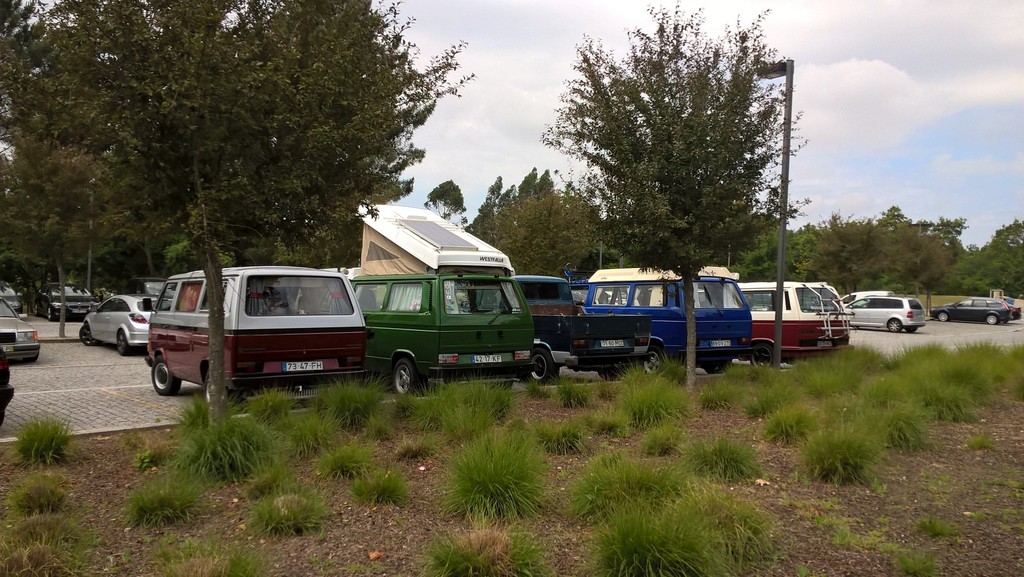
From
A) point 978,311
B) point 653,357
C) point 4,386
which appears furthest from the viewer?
point 978,311

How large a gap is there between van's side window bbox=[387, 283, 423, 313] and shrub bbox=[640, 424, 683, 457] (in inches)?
180

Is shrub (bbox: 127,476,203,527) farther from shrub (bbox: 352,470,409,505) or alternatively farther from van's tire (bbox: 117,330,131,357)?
van's tire (bbox: 117,330,131,357)

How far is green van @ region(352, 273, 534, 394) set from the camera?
10312mm

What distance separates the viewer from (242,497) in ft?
18.1

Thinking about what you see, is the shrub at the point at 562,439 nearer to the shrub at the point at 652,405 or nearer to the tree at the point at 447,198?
the shrub at the point at 652,405

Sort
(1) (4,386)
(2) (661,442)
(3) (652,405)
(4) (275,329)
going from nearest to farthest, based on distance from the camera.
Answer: (2) (661,442), (1) (4,386), (3) (652,405), (4) (275,329)

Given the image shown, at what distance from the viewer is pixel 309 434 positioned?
264 inches

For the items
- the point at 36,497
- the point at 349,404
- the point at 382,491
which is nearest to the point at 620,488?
the point at 382,491

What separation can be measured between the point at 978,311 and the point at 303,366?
1667 inches

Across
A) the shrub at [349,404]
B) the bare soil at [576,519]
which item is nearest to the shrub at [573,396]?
the bare soil at [576,519]

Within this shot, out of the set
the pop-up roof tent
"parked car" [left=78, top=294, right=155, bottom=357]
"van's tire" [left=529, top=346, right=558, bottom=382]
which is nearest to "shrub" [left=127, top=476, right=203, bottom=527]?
"van's tire" [left=529, top=346, right=558, bottom=382]

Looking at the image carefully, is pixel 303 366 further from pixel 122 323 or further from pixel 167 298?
pixel 122 323

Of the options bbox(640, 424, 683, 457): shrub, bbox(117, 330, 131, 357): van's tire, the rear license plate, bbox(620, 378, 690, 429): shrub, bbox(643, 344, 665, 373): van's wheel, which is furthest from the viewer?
bbox(117, 330, 131, 357): van's tire

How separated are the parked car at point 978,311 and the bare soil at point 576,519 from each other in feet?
129
